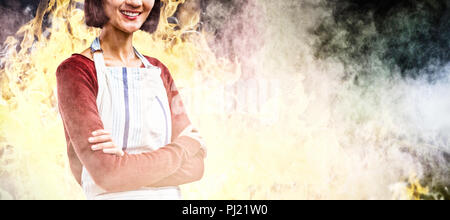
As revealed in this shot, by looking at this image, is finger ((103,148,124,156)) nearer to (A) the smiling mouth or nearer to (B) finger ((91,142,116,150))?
(B) finger ((91,142,116,150))

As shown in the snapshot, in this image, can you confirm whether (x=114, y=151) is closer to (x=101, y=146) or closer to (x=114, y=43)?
(x=101, y=146)

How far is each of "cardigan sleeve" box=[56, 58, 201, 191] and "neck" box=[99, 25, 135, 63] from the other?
0.63 ft

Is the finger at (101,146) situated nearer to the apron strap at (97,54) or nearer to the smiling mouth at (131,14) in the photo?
the apron strap at (97,54)

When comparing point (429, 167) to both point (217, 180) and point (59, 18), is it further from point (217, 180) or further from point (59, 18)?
point (59, 18)

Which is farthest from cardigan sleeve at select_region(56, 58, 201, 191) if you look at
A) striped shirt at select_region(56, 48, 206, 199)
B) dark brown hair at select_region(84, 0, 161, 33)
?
dark brown hair at select_region(84, 0, 161, 33)

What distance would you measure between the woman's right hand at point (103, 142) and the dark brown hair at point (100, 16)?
2.37ft

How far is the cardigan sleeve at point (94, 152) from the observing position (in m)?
2.84

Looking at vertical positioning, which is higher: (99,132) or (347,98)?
(347,98)

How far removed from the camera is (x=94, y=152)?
283 cm

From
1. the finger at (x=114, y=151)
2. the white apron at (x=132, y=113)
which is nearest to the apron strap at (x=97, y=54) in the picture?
the white apron at (x=132, y=113)

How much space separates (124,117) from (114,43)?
491 mm

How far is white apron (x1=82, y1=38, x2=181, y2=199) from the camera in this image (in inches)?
115

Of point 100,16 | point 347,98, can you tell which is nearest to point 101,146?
point 100,16

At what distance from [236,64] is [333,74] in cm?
66
